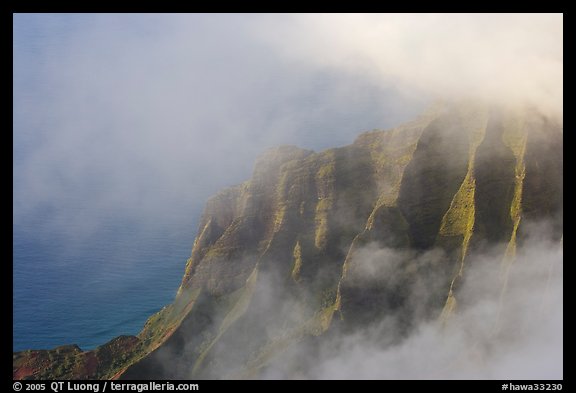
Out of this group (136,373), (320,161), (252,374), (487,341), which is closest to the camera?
(487,341)

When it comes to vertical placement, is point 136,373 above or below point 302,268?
below

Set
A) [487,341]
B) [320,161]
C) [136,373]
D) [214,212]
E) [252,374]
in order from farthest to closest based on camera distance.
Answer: [214,212] < [320,161] < [136,373] < [252,374] < [487,341]

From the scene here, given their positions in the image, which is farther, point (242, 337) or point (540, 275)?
point (242, 337)

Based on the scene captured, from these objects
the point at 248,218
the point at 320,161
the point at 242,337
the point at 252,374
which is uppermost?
the point at 320,161

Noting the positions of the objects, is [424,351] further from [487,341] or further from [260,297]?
[260,297]

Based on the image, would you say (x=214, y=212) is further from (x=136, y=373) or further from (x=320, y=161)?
(x=136, y=373)

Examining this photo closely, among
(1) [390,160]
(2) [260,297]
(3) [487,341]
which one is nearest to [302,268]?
(2) [260,297]
